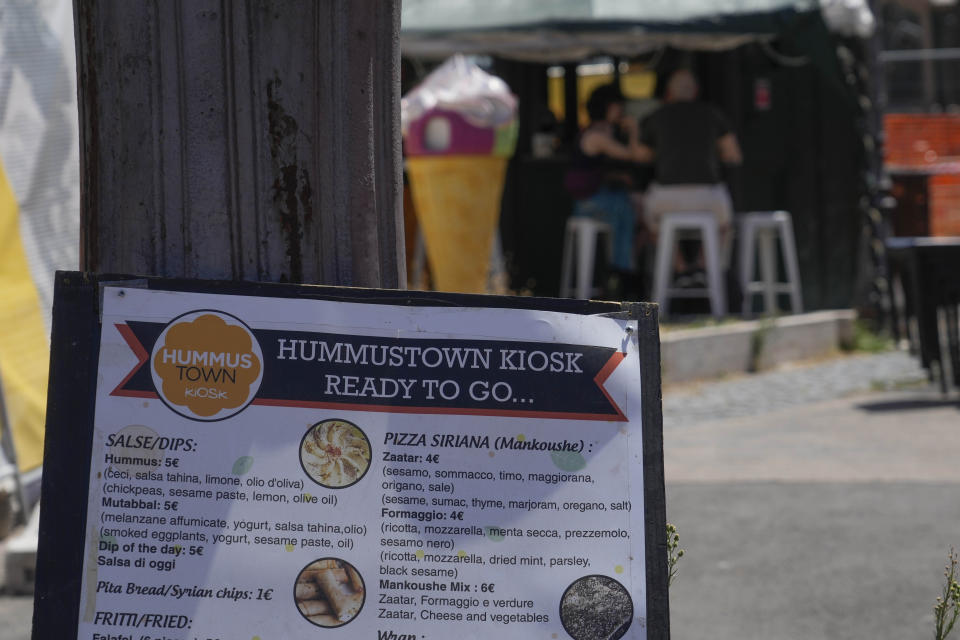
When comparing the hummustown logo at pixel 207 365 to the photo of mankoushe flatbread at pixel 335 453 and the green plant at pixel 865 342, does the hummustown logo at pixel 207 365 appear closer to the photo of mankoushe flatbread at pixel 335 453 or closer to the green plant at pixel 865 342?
the photo of mankoushe flatbread at pixel 335 453

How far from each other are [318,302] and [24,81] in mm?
4231

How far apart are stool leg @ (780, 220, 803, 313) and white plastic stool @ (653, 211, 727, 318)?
2.12ft

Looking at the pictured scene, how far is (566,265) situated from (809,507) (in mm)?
5626

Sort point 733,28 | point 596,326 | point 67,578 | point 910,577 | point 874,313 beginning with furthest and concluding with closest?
point 874,313 < point 733,28 < point 910,577 < point 596,326 < point 67,578

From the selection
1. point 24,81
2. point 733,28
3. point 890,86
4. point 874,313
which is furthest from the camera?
point 890,86

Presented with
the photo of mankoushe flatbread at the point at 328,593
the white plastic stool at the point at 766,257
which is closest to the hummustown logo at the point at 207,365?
the photo of mankoushe flatbread at the point at 328,593

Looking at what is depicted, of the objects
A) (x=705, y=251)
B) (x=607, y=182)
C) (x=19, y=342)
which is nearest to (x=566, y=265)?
(x=607, y=182)

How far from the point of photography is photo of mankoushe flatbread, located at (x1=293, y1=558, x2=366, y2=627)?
2.13 m

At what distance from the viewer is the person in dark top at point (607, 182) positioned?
11.3 m

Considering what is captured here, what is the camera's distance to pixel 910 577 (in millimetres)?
4969

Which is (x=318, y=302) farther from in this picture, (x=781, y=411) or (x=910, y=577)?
(x=781, y=411)

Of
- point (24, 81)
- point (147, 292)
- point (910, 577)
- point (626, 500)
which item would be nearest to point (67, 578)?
point (147, 292)

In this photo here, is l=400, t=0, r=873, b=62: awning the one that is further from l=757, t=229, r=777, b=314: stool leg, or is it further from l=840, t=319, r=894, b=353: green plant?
l=840, t=319, r=894, b=353: green plant

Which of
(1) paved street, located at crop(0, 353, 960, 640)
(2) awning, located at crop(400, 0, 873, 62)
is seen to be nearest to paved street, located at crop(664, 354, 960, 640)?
(1) paved street, located at crop(0, 353, 960, 640)
